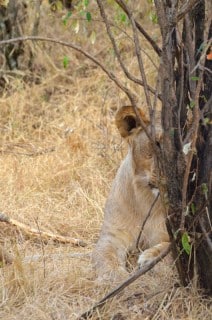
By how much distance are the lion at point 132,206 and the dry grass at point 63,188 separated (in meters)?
0.22

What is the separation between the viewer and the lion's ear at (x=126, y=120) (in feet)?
12.6

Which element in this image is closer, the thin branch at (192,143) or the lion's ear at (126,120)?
the thin branch at (192,143)

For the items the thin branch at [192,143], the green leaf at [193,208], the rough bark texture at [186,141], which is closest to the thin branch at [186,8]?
the rough bark texture at [186,141]

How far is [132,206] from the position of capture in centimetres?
407

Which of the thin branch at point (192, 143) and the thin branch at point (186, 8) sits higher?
the thin branch at point (186, 8)

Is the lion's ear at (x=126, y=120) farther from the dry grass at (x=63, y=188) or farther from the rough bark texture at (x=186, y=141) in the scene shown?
the rough bark texture at (x=186, y=141)

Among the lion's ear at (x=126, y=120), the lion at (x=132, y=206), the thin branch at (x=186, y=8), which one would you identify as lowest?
the lion at (x=132, y=206)

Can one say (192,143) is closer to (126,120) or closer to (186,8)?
(186,8)

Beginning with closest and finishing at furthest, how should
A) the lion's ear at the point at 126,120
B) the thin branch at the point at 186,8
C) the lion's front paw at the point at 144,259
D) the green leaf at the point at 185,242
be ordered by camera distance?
the thin branch at the point at 186,8, the green leaf at the point at 185,242, the lion's front paw at the point at 144,259, the lion's ear at the point at 126,120

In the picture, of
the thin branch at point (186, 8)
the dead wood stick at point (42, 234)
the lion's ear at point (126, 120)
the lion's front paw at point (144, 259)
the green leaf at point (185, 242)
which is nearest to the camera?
the thin branch at point (186, 8)

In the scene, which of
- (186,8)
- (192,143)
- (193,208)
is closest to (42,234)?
(193,208)

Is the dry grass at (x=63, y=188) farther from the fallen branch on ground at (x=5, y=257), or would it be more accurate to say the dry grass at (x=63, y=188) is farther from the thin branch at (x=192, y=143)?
the thin branch at (x=192, y=143)

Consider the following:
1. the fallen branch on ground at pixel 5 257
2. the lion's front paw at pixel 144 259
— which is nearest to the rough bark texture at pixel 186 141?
the lion's front paw at pixel 144 259

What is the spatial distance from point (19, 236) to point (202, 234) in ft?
5.38
